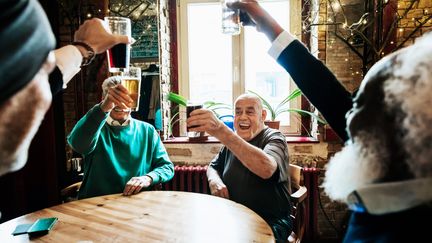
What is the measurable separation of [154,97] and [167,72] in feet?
1.25

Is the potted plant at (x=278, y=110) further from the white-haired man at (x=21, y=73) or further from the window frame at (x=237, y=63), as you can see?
the white-haired man at (x=21, y=73)

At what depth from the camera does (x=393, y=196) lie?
52 centimetres

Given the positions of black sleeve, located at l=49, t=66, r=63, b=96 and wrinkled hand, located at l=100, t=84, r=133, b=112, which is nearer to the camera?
black sleeve, located at l=49, t=66, r=63, b=96

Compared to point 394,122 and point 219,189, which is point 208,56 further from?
point 394,122

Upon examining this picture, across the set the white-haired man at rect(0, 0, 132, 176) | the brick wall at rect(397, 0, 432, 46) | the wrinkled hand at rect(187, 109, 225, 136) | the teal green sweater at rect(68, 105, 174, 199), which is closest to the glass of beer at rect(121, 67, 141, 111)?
the wrinkled hand at rect(187, 109, 225, 136)

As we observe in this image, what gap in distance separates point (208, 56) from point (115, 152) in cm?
173

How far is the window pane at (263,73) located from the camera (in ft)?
11.0

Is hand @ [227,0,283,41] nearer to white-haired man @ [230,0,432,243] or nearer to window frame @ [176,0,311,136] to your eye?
white-haired man @ [230,0,432,243]

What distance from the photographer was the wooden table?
122cm

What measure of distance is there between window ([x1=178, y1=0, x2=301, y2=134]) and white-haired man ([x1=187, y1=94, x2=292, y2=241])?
1.18 m

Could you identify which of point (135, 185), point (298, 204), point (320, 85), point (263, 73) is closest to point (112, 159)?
point (135, 185)

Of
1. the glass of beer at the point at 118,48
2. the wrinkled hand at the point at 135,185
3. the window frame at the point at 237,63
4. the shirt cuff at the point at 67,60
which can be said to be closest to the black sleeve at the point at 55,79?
the shirt cuff at the point at 67,60

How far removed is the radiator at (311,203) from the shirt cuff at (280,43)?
211 centimetres

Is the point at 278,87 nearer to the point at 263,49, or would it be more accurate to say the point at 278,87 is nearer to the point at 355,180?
the point at 263,49
